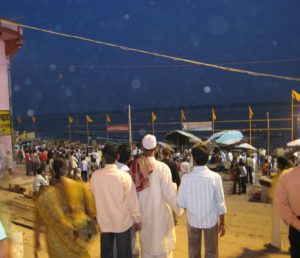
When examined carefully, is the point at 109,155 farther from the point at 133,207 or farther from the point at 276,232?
the point at 276,232

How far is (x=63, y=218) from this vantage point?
3182 mm

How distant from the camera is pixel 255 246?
5.33 meters

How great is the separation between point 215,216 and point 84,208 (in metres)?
1.39

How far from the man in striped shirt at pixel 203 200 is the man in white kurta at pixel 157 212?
0.71 feet

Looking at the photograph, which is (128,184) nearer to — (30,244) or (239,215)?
(30,244)

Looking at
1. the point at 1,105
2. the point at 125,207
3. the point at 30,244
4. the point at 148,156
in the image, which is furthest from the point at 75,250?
the point at 1,105

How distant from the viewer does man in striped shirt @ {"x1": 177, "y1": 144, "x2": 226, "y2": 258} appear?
354cm

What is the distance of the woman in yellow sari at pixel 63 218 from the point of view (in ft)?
10.5

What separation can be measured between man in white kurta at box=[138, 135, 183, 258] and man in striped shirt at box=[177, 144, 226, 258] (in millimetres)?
215

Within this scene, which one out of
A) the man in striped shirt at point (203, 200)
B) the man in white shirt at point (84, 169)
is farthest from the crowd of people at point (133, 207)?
the man in white shirt at point (84, 169)

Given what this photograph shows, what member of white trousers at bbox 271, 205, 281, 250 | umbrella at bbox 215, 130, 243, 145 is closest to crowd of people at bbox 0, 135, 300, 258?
white trousers at bbox 271, 205, 281, 250

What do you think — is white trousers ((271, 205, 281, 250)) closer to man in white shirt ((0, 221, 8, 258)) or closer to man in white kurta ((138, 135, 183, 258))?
man in white kurta ((138, 135, 183, 258))

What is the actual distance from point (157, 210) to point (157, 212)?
0.02 meters

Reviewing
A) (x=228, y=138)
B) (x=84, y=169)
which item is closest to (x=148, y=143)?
(x=84, y=169)
